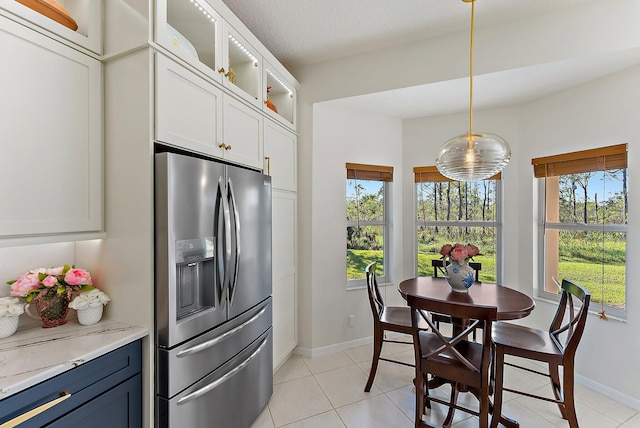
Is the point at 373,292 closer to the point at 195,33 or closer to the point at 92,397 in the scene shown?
the point at 92,397

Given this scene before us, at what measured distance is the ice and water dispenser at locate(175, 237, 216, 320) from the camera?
4.73 feet

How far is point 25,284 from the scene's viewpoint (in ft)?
4.41

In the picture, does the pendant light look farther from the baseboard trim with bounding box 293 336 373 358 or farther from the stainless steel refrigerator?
the baseboard trim with bounding box 293 336 373 358

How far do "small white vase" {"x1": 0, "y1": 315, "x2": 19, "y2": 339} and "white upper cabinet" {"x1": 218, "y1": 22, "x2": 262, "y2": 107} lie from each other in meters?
1.63

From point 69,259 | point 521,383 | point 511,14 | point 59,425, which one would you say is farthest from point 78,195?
point 521,383

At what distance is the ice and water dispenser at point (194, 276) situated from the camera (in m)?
1.44

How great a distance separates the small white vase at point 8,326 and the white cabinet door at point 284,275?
4.99 feet

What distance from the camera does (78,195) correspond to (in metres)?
1.41

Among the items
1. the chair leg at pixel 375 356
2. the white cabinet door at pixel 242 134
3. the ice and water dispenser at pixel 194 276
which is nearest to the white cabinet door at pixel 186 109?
the white cabinet door at pixel 242 134

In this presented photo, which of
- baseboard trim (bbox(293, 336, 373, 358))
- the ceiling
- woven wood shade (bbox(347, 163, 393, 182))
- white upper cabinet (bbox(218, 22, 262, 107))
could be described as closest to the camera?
white upper cabinet (bbox(218, 22, 262, 107))

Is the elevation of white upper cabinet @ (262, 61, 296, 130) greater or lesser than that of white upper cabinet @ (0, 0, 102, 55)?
greater

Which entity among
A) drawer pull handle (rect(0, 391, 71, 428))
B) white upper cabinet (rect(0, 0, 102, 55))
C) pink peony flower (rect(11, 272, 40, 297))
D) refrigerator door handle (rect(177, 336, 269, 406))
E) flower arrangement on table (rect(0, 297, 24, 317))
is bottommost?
refrigerator door handle (rect(177, 336, 269, 406))

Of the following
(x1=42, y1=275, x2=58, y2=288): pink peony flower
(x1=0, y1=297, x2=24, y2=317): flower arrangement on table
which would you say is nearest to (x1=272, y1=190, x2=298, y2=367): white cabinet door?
(x1=42, y1=275, x2=58, y2=288): pink peony flower

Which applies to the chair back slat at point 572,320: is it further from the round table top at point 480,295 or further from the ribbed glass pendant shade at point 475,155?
the ribbed glass pendant shade at point 475,155
